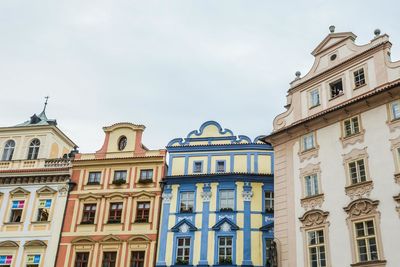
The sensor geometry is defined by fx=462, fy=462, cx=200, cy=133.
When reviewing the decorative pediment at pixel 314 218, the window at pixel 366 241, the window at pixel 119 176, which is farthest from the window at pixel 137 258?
the window at pixel 366 241

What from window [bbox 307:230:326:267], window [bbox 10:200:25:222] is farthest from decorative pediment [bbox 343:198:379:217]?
window [bbox 10:200:25:222]

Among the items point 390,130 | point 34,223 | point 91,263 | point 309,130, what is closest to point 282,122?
point 309,130

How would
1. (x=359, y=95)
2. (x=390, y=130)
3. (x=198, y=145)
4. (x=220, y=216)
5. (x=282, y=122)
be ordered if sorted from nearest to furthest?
(x=390, y=130) < (x=359, y=95) < (x=282, y=122) < (x=220, y=216) < (x=198, y=145)

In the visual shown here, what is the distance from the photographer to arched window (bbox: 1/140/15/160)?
40509mm

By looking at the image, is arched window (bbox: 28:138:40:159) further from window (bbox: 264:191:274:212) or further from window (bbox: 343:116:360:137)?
window (bbox: 343:116:360:137)

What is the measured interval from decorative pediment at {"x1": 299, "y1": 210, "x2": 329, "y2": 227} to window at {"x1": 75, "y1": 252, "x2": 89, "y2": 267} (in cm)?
1728

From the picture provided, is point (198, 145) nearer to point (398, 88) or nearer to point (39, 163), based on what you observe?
point (39, 163)

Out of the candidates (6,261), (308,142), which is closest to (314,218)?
(308,142)

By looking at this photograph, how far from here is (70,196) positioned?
3662 cm

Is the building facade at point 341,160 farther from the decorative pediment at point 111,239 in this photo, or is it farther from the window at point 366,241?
the decorative pediment at point 111,239

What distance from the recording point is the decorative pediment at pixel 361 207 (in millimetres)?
21945

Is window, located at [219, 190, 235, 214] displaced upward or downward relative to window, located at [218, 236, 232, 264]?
upward

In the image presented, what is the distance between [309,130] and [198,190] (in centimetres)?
1078

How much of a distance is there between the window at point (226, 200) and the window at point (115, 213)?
7.90m
